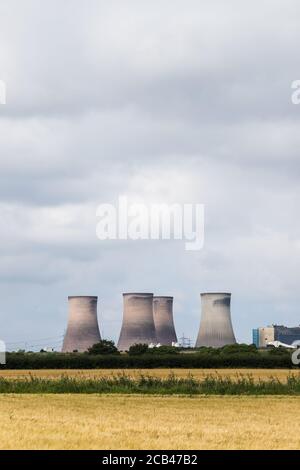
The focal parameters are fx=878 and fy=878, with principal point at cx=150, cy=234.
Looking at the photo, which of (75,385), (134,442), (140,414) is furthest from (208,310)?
(134,442)

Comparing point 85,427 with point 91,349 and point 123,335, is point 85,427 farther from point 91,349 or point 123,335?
point 123,335

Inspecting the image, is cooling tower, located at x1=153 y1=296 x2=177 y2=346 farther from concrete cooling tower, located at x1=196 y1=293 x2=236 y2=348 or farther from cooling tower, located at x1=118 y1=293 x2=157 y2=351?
cooling tower, located at x1=118 y1=293 x2=157 y2=351

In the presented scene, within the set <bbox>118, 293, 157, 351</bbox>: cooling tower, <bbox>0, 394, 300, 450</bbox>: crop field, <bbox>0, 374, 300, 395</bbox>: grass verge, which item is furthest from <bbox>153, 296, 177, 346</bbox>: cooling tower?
<bbox>0, 394, 300, 450</bbox>: crop field

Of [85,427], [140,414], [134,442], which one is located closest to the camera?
[134,442]

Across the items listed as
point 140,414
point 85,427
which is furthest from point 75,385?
point 85,427

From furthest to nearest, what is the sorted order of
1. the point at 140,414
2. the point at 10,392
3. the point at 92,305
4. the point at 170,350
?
1. the point at 92,305
2. the point at 170,350
3. the point at 10,392
4. the point at 140,414

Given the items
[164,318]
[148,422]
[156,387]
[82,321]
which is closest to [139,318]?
[82,321]
